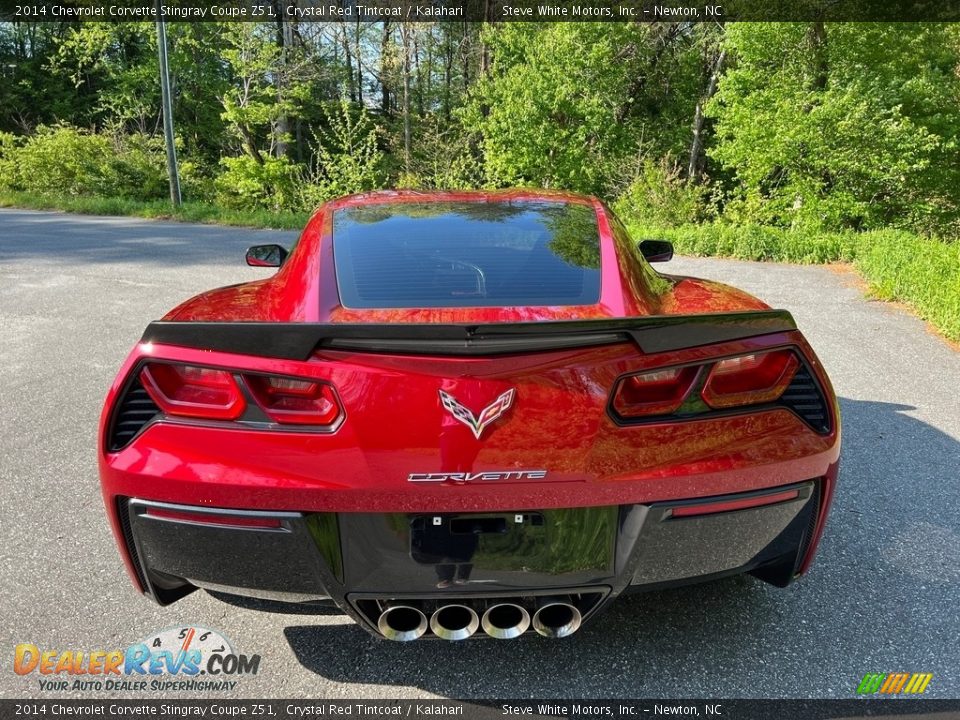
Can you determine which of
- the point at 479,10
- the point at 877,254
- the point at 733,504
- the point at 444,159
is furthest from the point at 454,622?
the point at 479,10

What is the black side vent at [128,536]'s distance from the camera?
1.72 meters

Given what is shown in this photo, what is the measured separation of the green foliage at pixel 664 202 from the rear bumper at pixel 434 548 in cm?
1487

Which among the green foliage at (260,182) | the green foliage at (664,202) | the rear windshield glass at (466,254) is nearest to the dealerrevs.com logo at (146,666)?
the rear windshield glass at (466,254)

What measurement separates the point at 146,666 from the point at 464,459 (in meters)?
1.30

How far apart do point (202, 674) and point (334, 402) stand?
1.06 meters

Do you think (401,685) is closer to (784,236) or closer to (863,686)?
(863,686)

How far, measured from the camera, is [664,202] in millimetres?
16156

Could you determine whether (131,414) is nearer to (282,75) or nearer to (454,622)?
(454,622)

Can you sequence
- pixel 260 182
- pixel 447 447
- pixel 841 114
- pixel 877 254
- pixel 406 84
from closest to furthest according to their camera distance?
1. pixel 447 447
2. pixel 877 254
3. pixel 841 114
4. pixel 260 182
5. pixel 406 84

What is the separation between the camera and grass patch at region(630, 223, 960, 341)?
6.83 metres

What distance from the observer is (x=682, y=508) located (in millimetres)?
1653

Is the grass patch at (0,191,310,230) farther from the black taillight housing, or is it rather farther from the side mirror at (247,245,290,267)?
the black taillight housing

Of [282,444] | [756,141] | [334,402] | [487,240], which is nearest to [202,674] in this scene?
[282,444]

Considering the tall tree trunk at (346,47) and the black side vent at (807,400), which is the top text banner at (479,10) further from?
the black side vent at (807,400)
